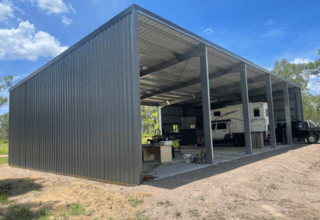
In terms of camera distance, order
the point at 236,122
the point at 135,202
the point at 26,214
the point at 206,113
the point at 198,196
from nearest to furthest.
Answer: the point at 26,214 → the point at 135,202 → the point at 198,196 → the point at 206,113 → the point at 236,122

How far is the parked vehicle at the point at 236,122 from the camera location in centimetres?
1625

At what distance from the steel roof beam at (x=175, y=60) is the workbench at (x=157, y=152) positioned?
14.7 ft

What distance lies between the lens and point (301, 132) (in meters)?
17.3

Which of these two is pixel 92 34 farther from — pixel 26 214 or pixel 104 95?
pixel 26 214

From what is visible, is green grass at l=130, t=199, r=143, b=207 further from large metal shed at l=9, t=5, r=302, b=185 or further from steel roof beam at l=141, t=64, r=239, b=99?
steel roof beam at l=141, t=64, r=239, b=99

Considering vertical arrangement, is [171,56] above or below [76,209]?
above

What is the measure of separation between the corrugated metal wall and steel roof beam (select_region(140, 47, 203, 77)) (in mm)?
4432

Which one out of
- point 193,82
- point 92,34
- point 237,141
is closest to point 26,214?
point 92,34

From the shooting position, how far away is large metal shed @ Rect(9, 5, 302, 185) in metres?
6.39

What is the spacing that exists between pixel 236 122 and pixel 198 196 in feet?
43.7

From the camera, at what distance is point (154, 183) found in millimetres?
6039

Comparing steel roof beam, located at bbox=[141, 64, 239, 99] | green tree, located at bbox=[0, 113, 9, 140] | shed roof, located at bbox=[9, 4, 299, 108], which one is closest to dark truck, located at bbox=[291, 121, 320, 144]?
shed roof, located at bbox=[9, 4, 299, 108]

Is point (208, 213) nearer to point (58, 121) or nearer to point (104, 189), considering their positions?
point (104, 189)

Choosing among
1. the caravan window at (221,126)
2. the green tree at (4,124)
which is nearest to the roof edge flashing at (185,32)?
the caravan window at (221,126)
